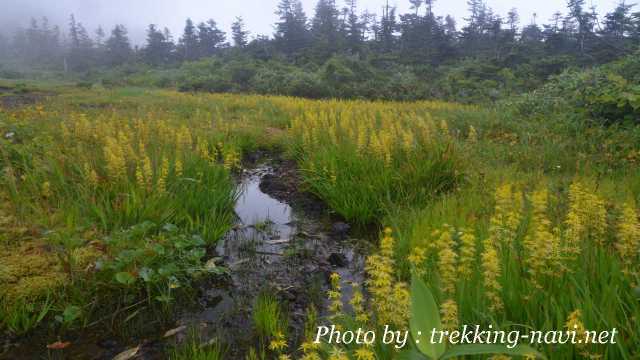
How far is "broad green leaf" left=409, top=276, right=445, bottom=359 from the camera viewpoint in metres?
1.08

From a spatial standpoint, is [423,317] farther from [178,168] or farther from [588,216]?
[178,168]

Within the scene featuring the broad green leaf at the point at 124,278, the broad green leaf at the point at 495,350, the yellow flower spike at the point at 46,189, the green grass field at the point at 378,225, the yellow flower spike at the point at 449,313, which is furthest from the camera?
the yellow flower spike at the point at 46,189

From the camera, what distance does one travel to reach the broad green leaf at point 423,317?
3.55ft

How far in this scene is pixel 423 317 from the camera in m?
1.10

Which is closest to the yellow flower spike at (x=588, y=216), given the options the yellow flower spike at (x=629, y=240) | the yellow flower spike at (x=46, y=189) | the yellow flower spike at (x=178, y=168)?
the yellow flower spike at (x=629, y=240)

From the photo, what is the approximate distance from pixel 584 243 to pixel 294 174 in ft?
18.5

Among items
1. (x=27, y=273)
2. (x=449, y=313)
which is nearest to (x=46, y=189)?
(x=27, y=273)

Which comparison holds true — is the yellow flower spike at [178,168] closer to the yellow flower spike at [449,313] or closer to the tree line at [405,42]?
the yellow flower spike at [449,313]

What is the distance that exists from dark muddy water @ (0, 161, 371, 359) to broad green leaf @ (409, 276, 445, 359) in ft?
7.16

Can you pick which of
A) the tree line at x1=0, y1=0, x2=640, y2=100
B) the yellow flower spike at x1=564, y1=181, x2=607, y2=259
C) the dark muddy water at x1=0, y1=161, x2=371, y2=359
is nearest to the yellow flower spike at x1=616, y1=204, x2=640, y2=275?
the yellow flower spike at x1=564, y1=181, x2=607, y2=259

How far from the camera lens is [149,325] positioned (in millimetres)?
3316

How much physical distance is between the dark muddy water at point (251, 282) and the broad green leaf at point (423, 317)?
2182mm

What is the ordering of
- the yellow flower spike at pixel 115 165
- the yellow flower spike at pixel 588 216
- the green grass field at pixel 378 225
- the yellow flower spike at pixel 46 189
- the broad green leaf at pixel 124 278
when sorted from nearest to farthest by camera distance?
the green grass field at pixel 378 225, the yellow flower spike at pixel 588 216, the broad green leaf at pixel 124 278, the yellow flower spike at pixel 46 189, the yellow flower spike at pixel 115 165

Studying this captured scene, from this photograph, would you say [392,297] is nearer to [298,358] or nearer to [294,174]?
[298,358]
